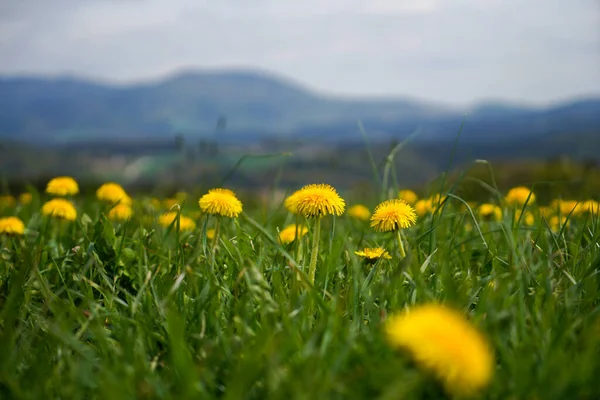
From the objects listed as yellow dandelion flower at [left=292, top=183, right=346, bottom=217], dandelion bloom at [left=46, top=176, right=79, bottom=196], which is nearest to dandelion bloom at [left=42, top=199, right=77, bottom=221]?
dandelion bloom at [left=46, top=176, right=79, bottom=196]

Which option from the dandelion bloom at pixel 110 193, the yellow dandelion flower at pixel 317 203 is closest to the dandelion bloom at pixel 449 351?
→ the yellow dandelion flower at pixel 317 203

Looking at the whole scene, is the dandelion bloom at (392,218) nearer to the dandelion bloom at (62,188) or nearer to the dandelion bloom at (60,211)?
the dandelion bloom at (60,211)

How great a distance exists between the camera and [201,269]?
2357 millimetres

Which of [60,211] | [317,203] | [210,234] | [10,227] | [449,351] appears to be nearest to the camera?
[449,351]

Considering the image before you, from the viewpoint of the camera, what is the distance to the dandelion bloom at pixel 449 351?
125cm

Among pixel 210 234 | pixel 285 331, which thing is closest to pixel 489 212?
pixel 210 234

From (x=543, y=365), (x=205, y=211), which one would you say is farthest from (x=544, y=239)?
(x=205, y=211)

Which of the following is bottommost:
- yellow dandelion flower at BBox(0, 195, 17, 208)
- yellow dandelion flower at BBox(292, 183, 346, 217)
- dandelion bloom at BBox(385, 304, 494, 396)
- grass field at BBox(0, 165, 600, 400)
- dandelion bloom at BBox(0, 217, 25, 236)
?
yellow dandelion flower at BBox(0, 195, 17, 208)

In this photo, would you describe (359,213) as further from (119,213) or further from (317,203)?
(317,203)

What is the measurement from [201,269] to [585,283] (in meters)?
1.54

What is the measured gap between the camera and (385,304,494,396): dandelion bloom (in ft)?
4.09

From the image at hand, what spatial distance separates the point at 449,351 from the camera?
125cm

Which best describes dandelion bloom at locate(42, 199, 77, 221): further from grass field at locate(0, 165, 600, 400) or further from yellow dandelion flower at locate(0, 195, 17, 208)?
yellow dandelion flower at locate(0, 195, 17, 208)

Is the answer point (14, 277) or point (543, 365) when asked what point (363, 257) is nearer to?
point (543, 365)
